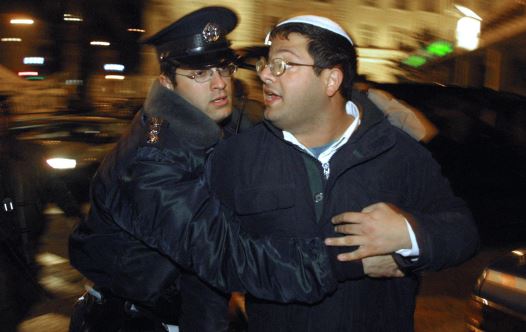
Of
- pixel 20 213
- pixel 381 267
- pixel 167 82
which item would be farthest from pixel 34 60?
pixel 381 267

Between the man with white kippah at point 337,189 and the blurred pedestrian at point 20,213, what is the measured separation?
2.20 meters

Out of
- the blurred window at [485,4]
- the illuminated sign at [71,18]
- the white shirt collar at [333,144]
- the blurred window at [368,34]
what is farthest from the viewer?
the blurred window at [368,34]

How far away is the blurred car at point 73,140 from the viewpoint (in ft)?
21.1

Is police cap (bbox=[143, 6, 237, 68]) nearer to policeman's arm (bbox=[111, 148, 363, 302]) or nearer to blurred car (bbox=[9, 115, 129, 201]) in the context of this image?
policeman's arm (bbox=[111, 148, 363, 302])

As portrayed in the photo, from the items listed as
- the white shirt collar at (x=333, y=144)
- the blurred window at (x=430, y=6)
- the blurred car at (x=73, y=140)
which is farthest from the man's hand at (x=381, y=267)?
the blurred window at (x=430, y=6)

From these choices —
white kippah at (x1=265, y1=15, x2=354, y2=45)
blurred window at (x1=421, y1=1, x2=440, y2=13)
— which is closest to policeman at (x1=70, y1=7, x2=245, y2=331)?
white kippah at (x1=265, y1=15, x2=354, y2=45)

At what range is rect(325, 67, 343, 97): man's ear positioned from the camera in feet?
7.61

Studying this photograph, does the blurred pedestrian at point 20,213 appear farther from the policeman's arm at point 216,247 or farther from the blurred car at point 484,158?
the blurred car at point 484,158

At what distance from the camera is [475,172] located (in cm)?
703

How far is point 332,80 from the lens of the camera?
7.64 feet

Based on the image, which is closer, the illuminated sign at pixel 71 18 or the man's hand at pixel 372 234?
the man's hand at pixel 372 234

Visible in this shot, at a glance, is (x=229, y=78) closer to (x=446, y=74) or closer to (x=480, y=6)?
(x=446, y=74)

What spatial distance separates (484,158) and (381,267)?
5662 mm

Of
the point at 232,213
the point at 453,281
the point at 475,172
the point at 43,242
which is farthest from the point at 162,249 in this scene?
the point at 475,172
